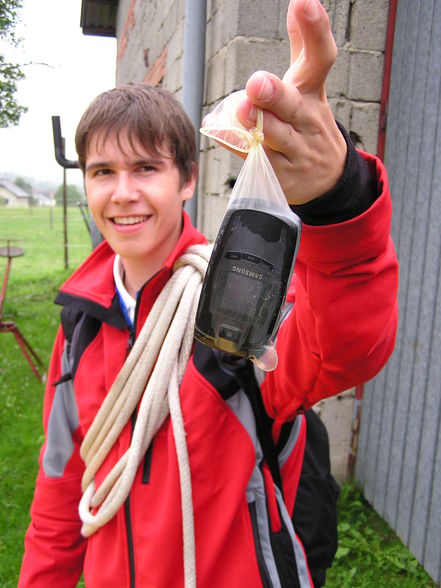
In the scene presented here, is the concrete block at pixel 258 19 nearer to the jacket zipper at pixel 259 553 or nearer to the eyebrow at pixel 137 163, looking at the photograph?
the eyebrow at pixel 137 163

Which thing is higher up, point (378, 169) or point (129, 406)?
point (378, 169)

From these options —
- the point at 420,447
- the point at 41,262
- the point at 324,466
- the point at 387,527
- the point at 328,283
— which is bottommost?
the point at 41,262

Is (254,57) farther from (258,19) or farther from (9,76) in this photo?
(9,76)

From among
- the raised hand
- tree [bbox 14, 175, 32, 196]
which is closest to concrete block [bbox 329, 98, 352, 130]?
the raised hand

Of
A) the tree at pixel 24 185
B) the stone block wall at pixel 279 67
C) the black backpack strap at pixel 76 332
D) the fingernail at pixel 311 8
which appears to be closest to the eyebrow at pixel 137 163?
the black backpack strap at pixel 76 332

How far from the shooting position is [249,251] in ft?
2.49

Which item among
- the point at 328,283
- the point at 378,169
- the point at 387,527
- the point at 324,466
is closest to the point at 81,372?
the point at 324,466

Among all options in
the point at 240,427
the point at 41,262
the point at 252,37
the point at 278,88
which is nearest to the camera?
the point at 278,88

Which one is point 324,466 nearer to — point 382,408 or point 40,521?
point 40,521

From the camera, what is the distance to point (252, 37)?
247 cm

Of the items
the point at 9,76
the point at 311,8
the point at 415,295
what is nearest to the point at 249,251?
the point at 311,8

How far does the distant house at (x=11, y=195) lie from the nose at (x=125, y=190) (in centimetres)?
1358

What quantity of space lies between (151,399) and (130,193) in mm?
547

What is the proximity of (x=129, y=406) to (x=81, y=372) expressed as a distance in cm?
23
